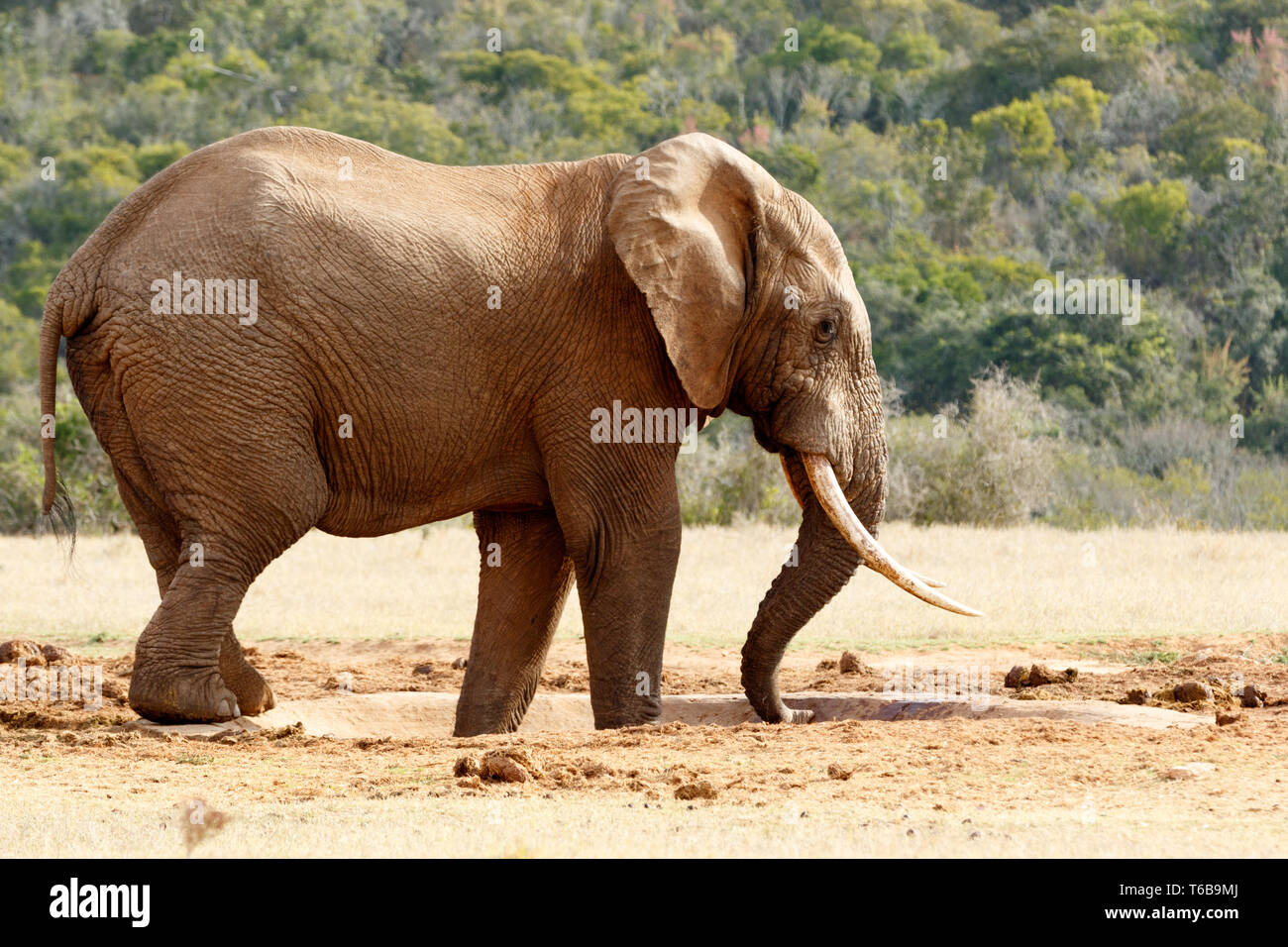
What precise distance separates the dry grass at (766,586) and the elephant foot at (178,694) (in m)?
5.04

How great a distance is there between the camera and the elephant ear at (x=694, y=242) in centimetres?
837

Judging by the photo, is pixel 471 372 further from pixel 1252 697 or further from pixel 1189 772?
pixel 1252 697

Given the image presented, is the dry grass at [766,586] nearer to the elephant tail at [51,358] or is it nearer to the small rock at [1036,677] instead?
the small rock at [1036,677]

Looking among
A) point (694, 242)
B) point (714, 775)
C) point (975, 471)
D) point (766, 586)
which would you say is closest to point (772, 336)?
point (694, 242)

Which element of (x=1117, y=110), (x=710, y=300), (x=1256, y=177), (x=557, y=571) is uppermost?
(x=1117, y=110)

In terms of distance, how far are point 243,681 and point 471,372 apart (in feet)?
6.02

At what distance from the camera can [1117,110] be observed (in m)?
50.3

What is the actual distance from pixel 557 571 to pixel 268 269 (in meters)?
2.32

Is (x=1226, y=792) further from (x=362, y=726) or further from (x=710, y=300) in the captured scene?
(x=362, y=726)

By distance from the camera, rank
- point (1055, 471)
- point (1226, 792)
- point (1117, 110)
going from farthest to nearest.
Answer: point (1117, 110) < point (1055, 471) < point (1226, 792)

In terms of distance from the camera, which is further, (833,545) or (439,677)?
(439,677)

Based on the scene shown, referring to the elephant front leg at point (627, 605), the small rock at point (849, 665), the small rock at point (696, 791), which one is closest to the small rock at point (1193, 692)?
the small rock at point (849, 665)

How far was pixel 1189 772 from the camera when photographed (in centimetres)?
701
